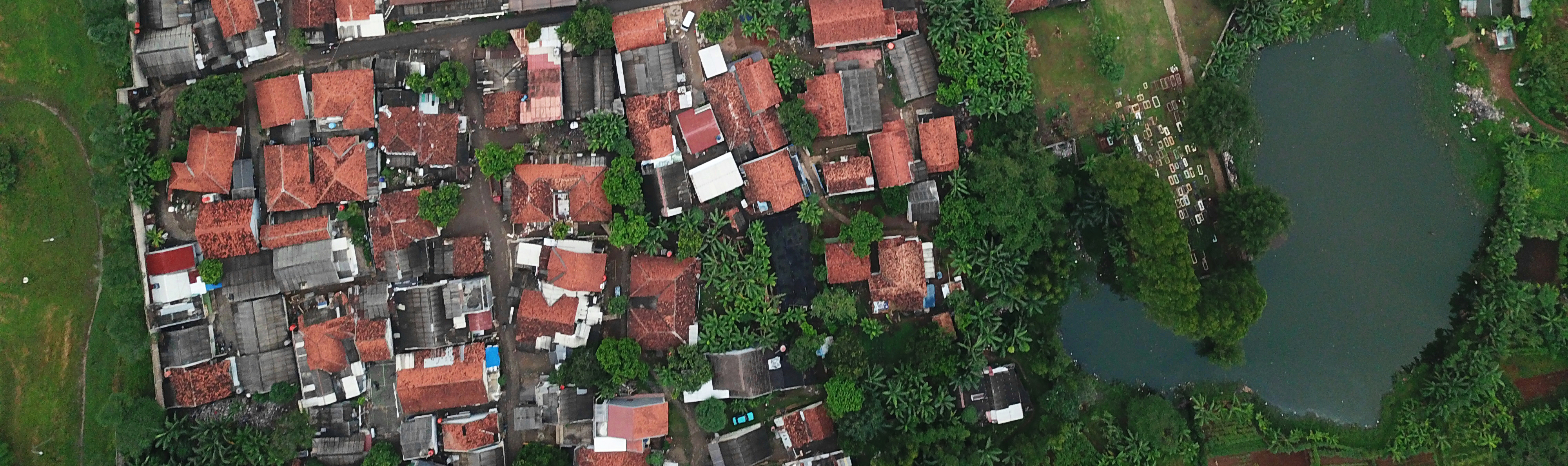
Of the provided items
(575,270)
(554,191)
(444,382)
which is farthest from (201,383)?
(554,191)

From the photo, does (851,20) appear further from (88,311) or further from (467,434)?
(88,311)

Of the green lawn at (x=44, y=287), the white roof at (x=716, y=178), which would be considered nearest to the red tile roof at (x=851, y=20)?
the white roof at (x=716, y=178)

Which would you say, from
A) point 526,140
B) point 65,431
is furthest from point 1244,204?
point 65,431

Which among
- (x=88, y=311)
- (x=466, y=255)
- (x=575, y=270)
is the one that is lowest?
(x=575, y=270)

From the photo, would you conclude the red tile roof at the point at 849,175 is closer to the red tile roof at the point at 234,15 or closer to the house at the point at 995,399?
the house at the point at 995,399

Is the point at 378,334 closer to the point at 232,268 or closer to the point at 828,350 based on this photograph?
the point at 232,268
